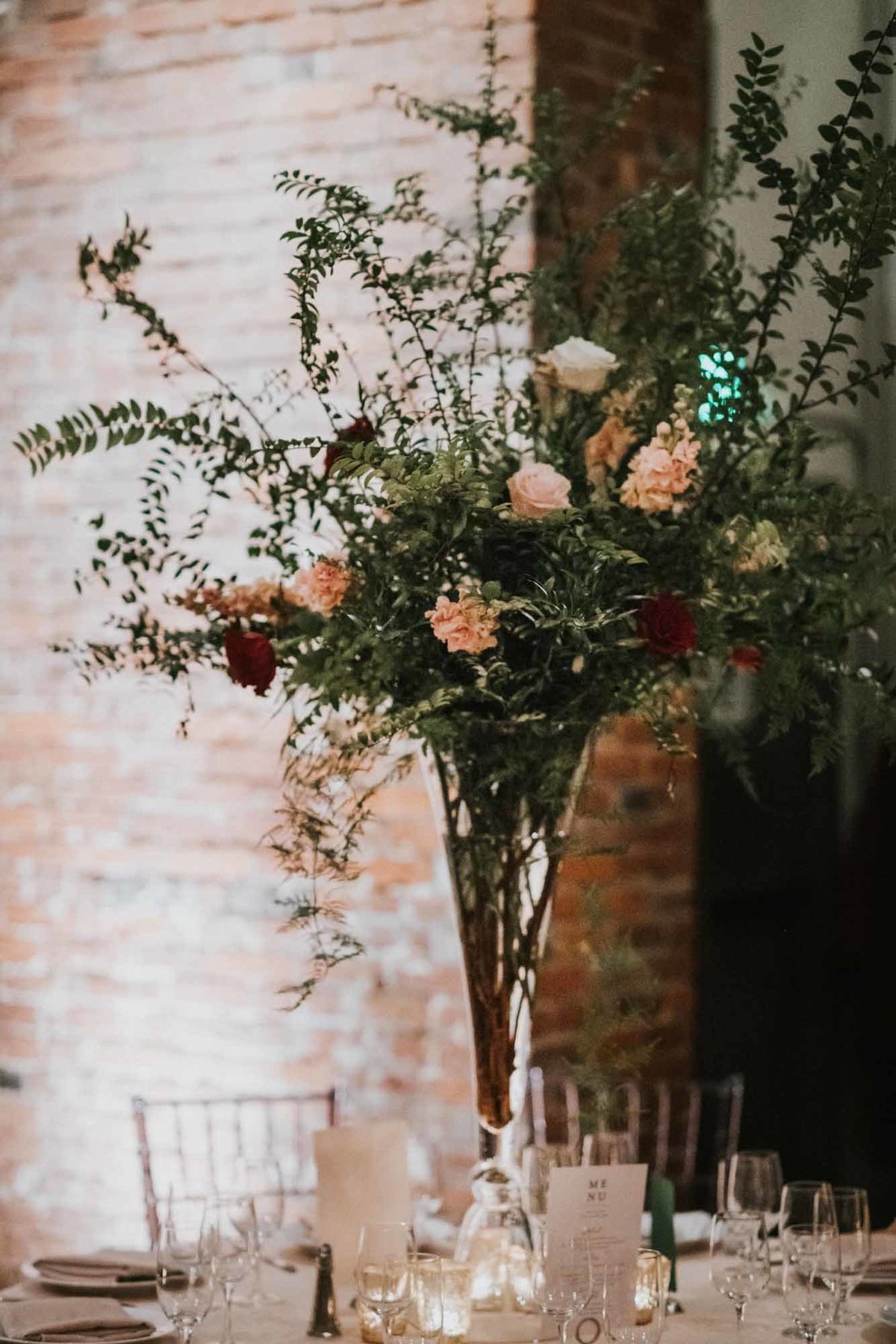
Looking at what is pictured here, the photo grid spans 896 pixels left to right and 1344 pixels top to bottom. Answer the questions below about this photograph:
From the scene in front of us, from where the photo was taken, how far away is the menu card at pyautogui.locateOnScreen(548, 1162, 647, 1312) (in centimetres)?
209

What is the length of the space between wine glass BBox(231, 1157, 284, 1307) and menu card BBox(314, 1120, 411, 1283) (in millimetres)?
97

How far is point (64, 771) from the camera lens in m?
4.12

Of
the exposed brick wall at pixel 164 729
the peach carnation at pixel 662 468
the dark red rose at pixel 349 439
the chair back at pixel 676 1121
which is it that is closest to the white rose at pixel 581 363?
the peach carnation at pixel 662 468

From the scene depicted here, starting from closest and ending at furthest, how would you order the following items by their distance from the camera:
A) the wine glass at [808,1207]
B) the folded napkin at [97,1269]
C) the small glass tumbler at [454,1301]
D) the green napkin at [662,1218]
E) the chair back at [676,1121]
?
the small glass tumbler at [454,1301]
the wine glass at [808,1207]
the green napkin at [662,1218]
the folded napkin at [97,1269]
the chair back at [676,1121]

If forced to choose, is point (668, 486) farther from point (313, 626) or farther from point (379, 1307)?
point (379, 1307)

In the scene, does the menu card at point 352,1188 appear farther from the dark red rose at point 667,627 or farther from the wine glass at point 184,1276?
the dark red rose at point 667,627

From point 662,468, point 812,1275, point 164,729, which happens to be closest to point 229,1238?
point 812,1275

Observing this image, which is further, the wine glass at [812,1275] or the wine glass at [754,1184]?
the wine glass at [754,1184]

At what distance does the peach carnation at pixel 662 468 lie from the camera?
214cm

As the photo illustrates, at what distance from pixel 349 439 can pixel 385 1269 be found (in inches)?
39.2

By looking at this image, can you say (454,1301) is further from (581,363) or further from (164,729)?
(164,729)

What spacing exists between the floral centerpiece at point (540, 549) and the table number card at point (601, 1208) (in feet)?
0.65

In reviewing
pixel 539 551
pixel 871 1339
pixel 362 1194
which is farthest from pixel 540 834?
pixel 871 1339

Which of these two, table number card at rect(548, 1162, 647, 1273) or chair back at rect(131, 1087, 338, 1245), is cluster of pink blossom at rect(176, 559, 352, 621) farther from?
chair back at rect(131, 1087, 338, 1245)
